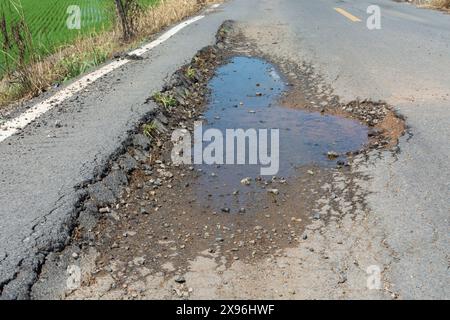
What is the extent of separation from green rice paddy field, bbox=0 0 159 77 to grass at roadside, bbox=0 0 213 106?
3.8 inches

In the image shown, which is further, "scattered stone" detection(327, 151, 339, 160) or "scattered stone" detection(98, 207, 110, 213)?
"scattered stone" detection(327, 151, 339, 160)

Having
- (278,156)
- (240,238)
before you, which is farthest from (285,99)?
(240,238)

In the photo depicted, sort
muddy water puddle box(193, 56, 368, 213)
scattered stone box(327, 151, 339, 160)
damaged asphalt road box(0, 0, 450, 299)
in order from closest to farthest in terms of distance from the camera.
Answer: damaged asphalt road box(0, 0, 450, 299) → muddy water puddle box(193, 56, 368, 213) → scattered stone box(327, 151, 339, 160)

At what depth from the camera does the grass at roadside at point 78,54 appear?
6293mm

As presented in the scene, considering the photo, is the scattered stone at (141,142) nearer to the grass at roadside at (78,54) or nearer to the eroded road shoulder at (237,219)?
the eroded road shoulder at (237,219)

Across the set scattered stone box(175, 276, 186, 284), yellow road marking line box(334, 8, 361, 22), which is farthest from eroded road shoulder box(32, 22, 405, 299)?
A: yellow road marking line box(334, 8, 361, 22)

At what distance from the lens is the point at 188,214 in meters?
3.48

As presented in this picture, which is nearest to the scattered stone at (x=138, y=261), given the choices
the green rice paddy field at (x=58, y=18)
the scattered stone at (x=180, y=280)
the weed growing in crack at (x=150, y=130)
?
the scattered stone at (x=180, y=280)

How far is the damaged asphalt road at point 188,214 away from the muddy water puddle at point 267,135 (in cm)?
23

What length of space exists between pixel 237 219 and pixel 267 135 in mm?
1599

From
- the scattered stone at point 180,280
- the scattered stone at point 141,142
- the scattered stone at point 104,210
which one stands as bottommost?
the scattered stone at point 180,280

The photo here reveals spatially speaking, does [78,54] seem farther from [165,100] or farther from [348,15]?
[348,15]

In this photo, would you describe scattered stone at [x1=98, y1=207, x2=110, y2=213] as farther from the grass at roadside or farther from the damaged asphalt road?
the grass at roadside

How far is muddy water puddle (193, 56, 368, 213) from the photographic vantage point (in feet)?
12.4
